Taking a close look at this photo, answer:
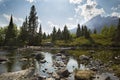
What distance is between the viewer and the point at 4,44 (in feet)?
327

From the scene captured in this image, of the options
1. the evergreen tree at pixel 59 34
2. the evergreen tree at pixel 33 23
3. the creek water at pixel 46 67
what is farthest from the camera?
the evergreen tree at pixel 59 34

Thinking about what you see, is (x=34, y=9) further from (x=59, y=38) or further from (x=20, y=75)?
(x=20, y=75)

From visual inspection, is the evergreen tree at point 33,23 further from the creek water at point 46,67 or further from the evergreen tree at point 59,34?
the creek water at point 46,67

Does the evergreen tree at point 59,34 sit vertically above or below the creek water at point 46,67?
above

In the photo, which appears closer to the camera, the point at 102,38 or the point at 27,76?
the point at 27,76

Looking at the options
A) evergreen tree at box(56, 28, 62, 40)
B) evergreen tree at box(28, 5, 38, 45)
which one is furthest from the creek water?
evergreen tree at box(56, 28, 62, 40)

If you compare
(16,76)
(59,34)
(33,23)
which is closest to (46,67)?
(16,76)

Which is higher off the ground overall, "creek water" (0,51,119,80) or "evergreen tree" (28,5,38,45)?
"evergreen tree" (28,5,38,45)

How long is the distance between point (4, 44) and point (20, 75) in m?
78.3

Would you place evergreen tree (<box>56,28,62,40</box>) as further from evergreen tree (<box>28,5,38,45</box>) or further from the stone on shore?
the stone on shore

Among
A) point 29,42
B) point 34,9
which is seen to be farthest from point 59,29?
point 29,42

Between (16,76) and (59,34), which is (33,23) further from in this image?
(16,76)

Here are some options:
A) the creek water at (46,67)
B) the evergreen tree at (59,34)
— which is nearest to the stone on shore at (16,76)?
the creek water at (46,67)

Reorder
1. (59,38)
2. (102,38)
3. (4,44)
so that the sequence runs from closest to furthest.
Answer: (4,44) < (102,38) < (59,38)
